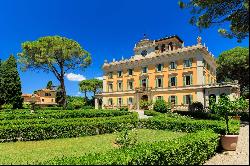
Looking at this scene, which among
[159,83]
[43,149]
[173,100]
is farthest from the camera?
[159,83]

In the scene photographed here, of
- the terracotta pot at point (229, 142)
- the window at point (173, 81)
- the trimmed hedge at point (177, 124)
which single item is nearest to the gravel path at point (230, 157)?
the terracotta pot at point (229, 142)

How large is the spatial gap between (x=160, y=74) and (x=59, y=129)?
27703 millimetres

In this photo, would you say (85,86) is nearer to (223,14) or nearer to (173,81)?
(173,81)

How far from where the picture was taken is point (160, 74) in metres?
42.9

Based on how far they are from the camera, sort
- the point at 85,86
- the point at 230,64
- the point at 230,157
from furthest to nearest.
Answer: the point at 85,86 → the point at 230,64 → the point at 230,157

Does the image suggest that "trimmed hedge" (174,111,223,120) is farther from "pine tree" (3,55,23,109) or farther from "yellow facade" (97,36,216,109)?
"pine tree" (3,55,23,109)

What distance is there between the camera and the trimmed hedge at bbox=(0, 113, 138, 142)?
16.2 metres

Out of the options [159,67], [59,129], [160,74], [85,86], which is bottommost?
[59,129]

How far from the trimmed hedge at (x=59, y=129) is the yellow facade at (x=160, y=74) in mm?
20740

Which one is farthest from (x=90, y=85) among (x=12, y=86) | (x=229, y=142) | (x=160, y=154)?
(x=160, y=154)

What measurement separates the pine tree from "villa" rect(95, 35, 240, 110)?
15.9 m

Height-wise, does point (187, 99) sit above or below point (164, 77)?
below

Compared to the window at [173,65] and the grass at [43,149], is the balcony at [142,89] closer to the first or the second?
the window at [173,65]

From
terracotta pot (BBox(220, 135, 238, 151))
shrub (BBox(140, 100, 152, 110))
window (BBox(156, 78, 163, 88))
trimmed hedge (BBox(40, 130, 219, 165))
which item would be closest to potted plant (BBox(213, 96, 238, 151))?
terracotta pot (BBox(220, 135, 238, 151))
